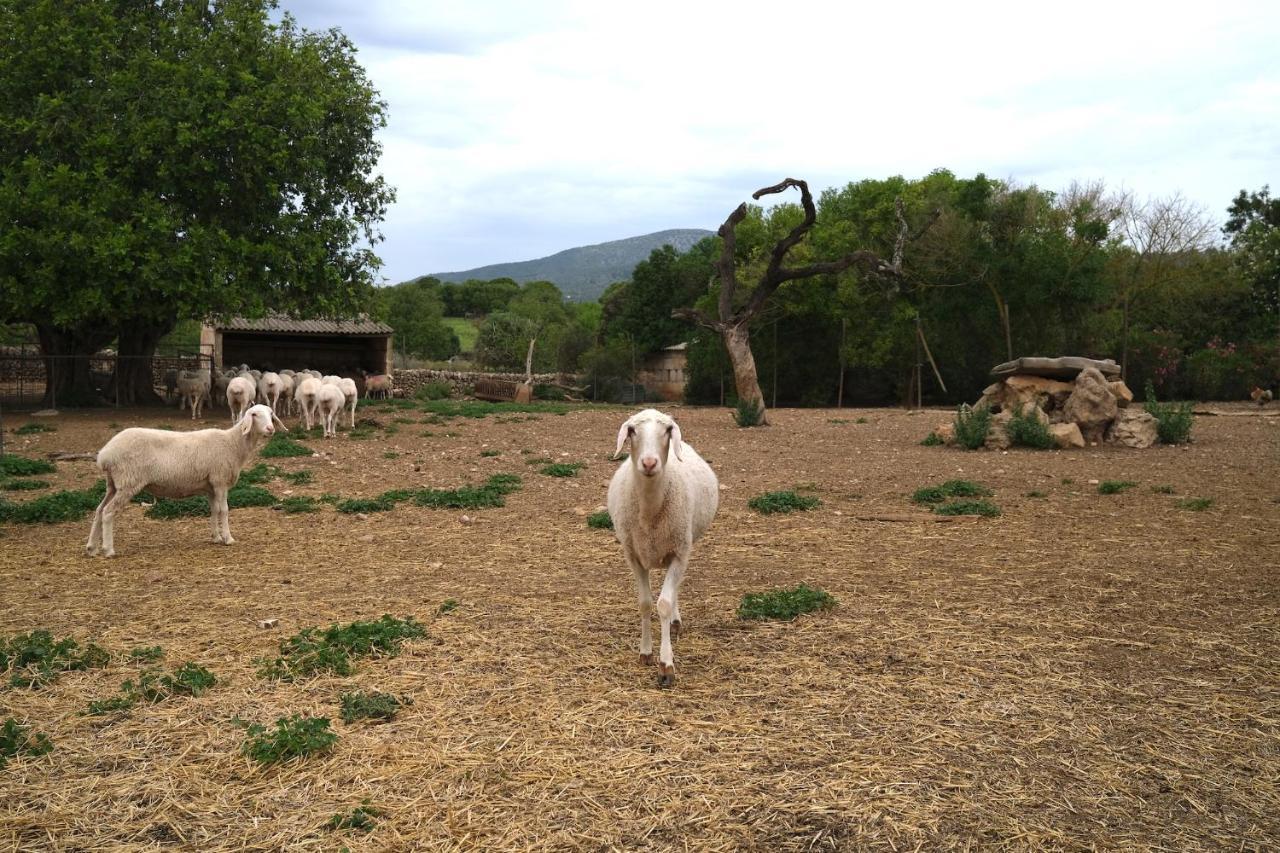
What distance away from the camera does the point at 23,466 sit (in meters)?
13.4

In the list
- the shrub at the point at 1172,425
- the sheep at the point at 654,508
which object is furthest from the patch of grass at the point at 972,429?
the sheep at the point at 654,508

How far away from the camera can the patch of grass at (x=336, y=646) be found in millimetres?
5434

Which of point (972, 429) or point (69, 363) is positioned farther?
point (69, 363)

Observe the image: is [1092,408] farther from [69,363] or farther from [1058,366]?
[69,363]

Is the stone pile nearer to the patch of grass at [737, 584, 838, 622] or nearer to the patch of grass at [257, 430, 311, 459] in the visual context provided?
the patch of grass at [737, 584, 838, 622]

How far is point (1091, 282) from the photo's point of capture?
30.7 metres

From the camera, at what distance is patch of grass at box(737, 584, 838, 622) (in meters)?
6.62

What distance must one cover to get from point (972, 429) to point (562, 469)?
300 inches

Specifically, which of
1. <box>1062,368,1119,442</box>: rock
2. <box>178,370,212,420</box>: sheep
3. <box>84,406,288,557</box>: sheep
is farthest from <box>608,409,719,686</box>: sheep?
<box>178,370,212,420</box>: sheep

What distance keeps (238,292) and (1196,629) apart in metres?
19.8

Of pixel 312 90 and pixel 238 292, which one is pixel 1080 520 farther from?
pixel 312 90

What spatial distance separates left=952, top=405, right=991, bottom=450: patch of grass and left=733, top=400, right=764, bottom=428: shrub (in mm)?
5791

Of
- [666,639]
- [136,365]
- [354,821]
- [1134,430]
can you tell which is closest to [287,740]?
[354,821]

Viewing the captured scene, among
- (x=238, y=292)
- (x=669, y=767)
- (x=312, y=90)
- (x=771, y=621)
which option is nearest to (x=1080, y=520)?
(x=771, y=621)
